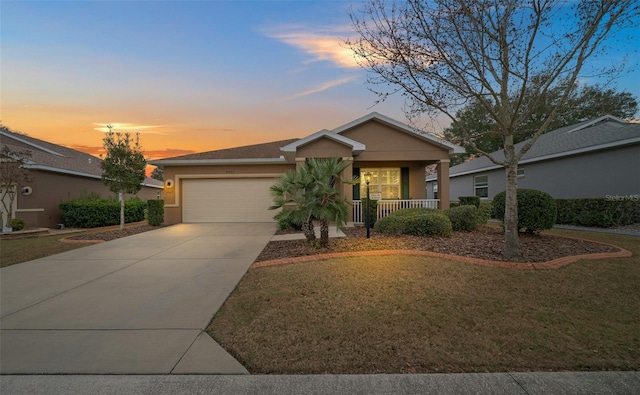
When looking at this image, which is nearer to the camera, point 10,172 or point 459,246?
point 459,246

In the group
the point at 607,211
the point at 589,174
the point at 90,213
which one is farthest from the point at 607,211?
the point at 90,213

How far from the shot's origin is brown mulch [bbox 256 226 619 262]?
21.5 feet

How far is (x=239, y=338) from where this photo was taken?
334 cm

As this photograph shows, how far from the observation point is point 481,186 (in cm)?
2175

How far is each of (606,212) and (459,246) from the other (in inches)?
340

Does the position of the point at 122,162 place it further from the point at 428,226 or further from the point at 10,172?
the point at 428,226

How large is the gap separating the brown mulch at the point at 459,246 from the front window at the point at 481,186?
45.1 ft

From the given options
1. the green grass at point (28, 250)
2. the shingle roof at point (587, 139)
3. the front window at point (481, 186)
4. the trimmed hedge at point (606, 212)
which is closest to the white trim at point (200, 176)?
the green grass at point (28, 250)

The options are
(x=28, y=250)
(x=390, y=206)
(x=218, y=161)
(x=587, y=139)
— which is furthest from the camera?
(x=218, y=161)

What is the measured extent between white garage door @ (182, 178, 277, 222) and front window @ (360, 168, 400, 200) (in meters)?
5.01

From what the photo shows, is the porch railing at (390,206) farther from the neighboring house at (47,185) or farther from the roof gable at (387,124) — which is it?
the neighboring house at (47,185)

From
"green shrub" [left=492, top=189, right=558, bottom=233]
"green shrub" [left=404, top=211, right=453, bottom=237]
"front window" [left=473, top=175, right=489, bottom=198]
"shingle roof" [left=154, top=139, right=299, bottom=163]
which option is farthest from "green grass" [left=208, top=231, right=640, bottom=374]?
"front window" [left=473, top=175, right=489, bottom=198]

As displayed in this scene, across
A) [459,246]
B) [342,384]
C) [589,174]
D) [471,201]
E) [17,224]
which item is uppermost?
[589,174]

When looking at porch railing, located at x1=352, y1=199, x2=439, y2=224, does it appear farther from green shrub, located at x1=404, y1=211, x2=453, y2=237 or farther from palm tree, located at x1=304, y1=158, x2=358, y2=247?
palm tree, located at x1=304, y1=158, x2=358, y2=247
